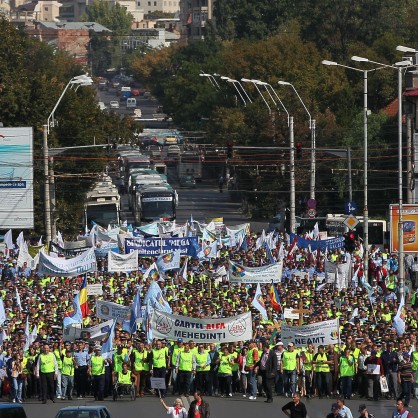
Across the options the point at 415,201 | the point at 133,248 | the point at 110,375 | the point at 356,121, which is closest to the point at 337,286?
the point at 133,248

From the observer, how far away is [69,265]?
149 ft

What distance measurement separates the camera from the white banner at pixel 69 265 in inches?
1788

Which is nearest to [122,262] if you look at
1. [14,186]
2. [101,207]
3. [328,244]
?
[328,244]

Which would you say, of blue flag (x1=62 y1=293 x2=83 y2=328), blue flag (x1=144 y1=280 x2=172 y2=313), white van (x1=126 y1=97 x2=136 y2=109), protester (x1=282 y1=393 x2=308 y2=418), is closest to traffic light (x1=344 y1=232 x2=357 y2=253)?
blue flag (x1=144 y1=280 x2=172 y2=313)

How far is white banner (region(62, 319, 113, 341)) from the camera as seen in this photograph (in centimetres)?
3562

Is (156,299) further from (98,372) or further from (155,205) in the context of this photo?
(155,205)

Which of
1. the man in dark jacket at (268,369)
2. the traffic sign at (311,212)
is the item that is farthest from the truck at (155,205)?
the man in dark jacket at (268,369)

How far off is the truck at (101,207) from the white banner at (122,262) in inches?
1238

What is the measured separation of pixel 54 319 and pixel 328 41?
3184 inches

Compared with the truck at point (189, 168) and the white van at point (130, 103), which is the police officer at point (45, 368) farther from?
the white van at point (130, 103)

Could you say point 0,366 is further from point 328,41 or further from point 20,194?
point 328,41

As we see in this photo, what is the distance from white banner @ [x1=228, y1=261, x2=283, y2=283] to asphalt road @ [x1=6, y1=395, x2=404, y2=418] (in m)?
8.97

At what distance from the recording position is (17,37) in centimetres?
7762

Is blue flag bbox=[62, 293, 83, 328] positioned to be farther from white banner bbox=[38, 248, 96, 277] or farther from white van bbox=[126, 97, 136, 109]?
white van bbox=[126, 97, 136, 109]
